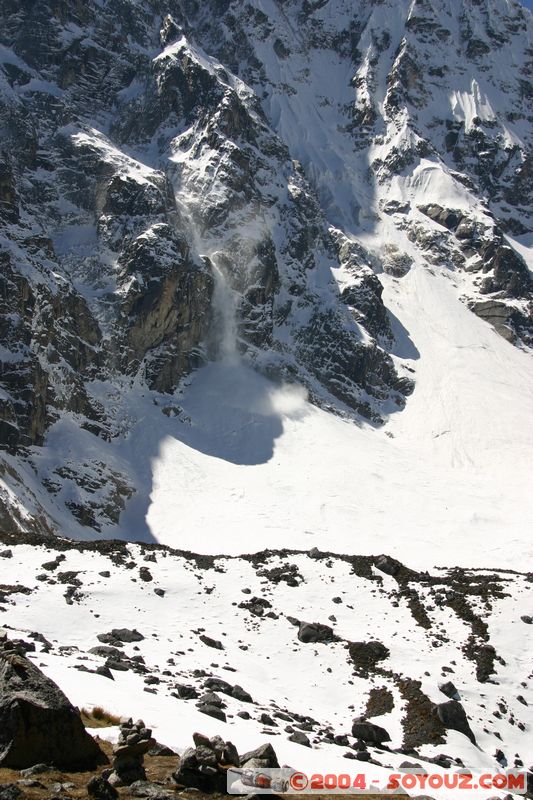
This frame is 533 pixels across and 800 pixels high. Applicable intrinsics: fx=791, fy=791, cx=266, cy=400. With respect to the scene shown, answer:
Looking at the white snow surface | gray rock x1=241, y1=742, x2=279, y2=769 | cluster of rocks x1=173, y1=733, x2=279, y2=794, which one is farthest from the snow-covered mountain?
gray rock x1=241, y1=742, x2=279, y2=769

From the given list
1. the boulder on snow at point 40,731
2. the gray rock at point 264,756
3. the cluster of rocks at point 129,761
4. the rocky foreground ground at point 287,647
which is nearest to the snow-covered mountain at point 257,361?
the rocky foreground ground at point 287,647

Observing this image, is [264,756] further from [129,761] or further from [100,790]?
[100,790]

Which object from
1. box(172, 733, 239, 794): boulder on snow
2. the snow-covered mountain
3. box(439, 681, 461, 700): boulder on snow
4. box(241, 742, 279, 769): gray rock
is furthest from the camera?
the snow-covered mountain

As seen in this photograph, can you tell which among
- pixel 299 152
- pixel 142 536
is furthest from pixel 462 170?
pixel 142 536

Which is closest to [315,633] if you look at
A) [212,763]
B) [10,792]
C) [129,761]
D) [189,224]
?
[212,763]

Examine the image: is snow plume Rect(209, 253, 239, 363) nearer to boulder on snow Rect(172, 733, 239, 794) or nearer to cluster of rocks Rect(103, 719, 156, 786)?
cluster of rocks Rect(103, 719, 156, 786)

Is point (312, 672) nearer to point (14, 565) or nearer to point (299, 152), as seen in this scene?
point (14, 565)
